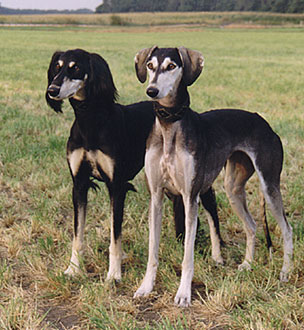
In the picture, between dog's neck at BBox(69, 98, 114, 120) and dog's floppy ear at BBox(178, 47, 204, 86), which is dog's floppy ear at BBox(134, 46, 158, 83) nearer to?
dog's floppy ear at BBox(178, 47, 204, 86)

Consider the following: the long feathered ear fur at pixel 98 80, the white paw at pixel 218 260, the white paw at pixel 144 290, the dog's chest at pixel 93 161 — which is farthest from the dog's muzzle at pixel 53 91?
the white paw at pixel 218 260

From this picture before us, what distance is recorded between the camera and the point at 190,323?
324 centimetres

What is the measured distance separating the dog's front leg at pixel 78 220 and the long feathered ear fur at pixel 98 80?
77 centimetres

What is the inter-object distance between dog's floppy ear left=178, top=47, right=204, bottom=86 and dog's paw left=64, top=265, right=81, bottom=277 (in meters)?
1.84

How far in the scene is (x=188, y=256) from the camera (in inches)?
138

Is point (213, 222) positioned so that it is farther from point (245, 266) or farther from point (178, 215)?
point (245, 266)

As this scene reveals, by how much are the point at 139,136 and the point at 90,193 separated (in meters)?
1.80

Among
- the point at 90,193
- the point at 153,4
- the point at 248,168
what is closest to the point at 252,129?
the point at 248,168

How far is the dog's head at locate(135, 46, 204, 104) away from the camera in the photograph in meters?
3.18

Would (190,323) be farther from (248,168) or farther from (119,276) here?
(248,168)

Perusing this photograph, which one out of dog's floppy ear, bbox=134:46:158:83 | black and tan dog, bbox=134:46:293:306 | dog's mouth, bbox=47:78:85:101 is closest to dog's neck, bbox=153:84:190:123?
black and tan dog, bbox=134:46:293:306

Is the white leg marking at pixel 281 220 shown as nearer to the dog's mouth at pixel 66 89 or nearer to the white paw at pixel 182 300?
the white paw at pixel 182 300

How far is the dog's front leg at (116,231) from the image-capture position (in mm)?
3807

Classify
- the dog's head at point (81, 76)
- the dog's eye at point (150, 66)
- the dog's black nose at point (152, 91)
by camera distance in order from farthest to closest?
the dog's head at point (81, 76) < the dog's eye at point (150, 66) < the dog's black nose at point (152, 91)
